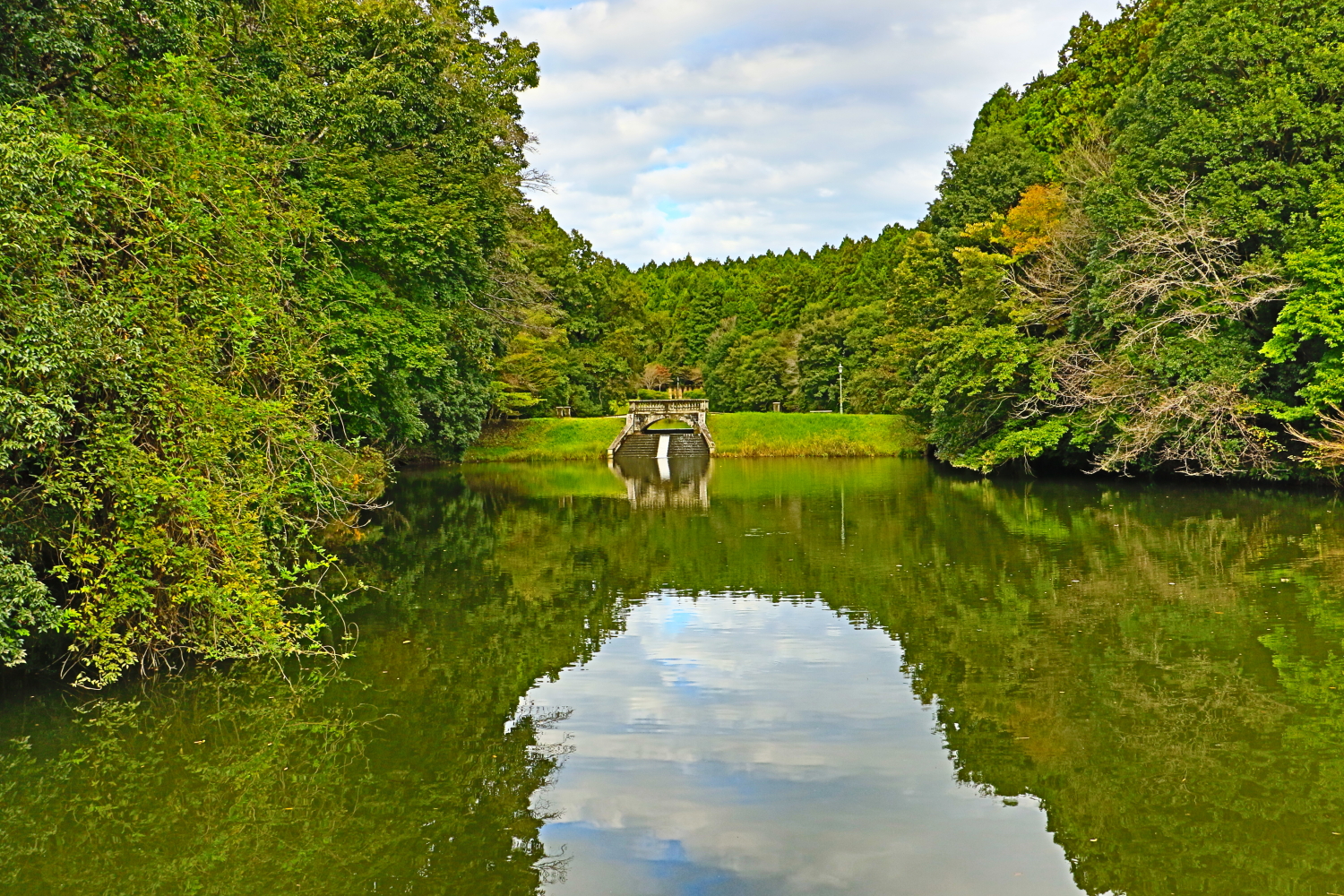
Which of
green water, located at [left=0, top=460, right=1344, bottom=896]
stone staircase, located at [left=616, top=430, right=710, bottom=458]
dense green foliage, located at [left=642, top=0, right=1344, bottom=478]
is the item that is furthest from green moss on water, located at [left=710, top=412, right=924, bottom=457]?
green water, located at [left=0, top=460, right=1344, bottom=896]

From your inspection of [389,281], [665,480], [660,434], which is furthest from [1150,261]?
[660,434]

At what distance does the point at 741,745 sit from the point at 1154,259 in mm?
21156

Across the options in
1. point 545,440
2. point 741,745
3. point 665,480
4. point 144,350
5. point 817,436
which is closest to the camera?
point 741,745

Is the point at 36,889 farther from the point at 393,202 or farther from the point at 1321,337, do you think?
the point at 1321,337

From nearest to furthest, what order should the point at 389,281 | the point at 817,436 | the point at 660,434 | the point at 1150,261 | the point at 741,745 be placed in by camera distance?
the point at 741,745
the point at 389,281
the point at 1150,261
the point at 817,436
the point at 660,434

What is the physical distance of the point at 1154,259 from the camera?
79.0ft

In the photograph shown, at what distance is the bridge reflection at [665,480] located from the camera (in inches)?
1064

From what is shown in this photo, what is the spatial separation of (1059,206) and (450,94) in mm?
19758

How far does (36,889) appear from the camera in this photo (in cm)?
522

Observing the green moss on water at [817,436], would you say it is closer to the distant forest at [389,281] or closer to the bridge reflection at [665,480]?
the distant forest at [389,281]

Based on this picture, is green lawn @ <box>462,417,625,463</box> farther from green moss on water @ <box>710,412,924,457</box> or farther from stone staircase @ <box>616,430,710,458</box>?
green moss on water @ <box>710,412,924,457</box>

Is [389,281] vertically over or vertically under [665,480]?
over

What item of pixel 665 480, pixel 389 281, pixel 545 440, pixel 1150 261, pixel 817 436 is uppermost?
pixel 1150 261

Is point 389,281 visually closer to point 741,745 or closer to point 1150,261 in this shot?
point 741,745
